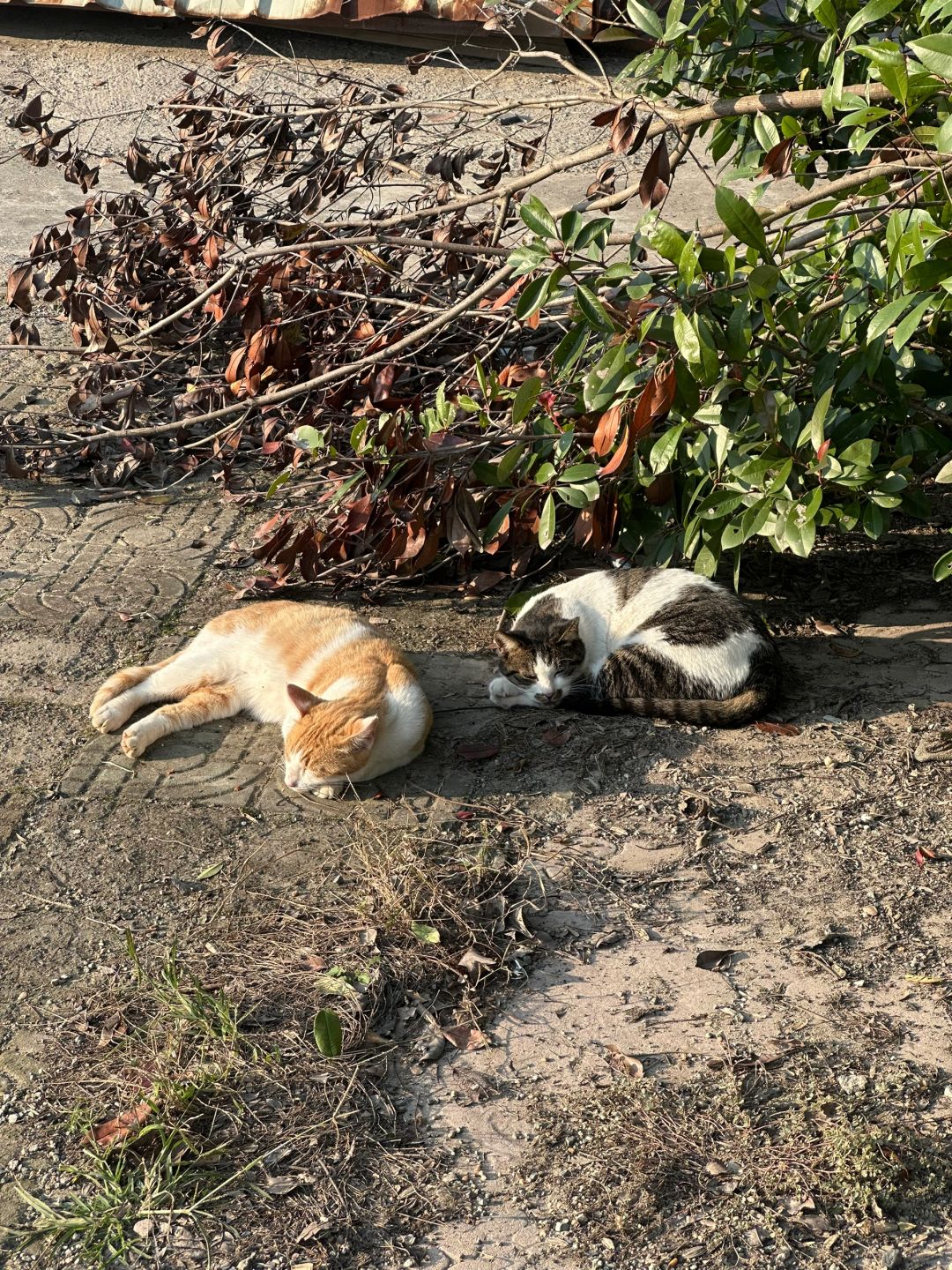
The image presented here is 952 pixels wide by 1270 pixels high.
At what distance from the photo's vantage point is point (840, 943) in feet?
12.0

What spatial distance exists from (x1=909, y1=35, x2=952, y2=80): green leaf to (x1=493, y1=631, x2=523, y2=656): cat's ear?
2.36 metres

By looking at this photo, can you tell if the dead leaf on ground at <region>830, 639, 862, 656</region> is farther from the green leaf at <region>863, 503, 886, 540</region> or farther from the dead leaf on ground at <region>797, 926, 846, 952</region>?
the dead leaf on ground at <region>797, 926, 846, 952</region>

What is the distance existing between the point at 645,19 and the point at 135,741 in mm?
3050

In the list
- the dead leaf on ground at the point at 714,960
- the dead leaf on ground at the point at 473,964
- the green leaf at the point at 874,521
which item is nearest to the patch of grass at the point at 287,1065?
the dead leaf on ground at the point at 473,964

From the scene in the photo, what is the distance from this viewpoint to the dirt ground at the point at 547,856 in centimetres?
307

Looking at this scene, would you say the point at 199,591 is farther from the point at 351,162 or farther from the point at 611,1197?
the point at 611,1197

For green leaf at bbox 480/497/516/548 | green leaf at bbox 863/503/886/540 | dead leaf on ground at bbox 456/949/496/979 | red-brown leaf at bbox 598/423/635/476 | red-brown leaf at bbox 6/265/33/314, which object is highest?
red-brown leaf at bbox 6/265/33/314

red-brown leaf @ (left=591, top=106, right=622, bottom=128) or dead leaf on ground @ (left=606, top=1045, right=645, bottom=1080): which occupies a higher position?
red-brown leaf @ (left=591, top=106, right=622, bottom=128)

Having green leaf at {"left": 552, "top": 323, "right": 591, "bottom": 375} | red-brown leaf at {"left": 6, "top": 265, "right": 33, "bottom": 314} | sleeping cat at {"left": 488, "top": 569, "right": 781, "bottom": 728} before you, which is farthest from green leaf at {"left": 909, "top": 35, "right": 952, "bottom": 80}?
red-brown leaf at {"left": 6, "top": 265, "right": 33, "bottom": 314}

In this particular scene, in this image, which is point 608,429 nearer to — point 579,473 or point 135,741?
point 579,473

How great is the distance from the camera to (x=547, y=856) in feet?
13.1

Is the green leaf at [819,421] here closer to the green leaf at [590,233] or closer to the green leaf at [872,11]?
the green leaf at [590,233]

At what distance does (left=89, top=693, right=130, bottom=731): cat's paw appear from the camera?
4.57 meters

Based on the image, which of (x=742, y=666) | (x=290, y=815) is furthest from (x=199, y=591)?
(x=742, y=666)
